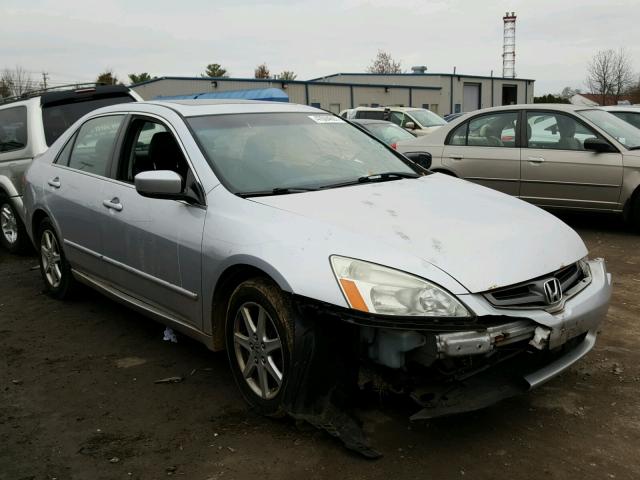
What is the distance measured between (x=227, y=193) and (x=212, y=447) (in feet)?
4.27

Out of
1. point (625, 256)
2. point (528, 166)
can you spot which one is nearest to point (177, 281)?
point (625, 256)

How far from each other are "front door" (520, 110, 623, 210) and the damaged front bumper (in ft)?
15.7

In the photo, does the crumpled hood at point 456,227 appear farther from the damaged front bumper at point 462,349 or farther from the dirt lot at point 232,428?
the dirt lot at point 232,428

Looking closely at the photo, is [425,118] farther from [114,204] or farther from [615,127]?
[114,204]

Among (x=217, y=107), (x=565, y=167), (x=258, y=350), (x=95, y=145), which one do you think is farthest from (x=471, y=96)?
(x=258, y=350)

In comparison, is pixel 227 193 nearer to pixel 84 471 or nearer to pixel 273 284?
pixel 273 284

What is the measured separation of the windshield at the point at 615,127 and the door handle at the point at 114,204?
5670mm

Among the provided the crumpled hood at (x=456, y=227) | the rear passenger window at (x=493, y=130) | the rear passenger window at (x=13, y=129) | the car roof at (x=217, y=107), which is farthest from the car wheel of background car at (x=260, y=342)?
the rear passenger window at (x=493, y=130)

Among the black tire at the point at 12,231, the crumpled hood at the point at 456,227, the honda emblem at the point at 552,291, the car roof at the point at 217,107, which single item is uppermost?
the car roof at the point at 217,107

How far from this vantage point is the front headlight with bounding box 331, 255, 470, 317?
2648 mm

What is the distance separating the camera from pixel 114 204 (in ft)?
13.7

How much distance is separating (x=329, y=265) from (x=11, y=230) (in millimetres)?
5971

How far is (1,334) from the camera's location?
15.5 ft

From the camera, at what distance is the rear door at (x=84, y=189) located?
446 centimetres
